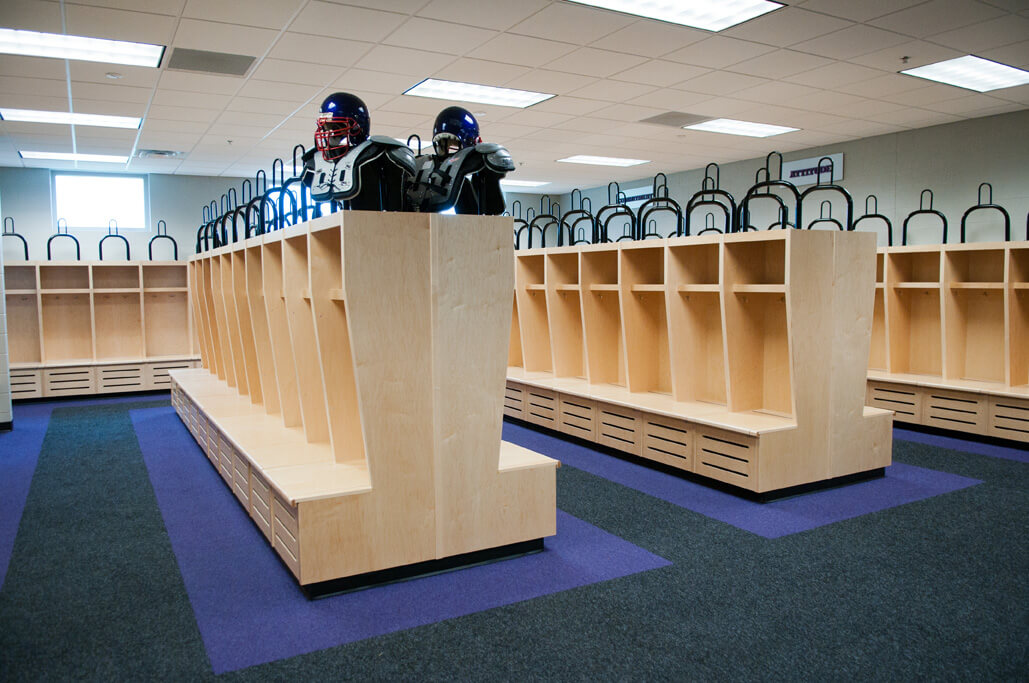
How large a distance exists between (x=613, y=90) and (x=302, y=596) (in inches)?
216

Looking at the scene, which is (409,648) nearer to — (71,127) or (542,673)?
(542,673)

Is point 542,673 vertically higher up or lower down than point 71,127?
lower down

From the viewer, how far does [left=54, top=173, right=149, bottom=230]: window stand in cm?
1102

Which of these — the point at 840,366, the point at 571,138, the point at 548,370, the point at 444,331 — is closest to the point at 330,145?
the point at 444,331

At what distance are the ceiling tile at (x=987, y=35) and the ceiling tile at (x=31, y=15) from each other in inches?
244

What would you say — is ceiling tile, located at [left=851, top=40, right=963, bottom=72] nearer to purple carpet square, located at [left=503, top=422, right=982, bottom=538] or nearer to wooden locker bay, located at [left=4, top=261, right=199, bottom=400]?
purple carpet square, located at [left=503, top=422, right=982, bottom=538]

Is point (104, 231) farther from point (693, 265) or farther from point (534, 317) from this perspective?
point (693, 265)

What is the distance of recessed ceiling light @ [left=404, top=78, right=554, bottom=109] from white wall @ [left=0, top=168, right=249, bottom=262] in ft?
21.4

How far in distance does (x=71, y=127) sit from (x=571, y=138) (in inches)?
230

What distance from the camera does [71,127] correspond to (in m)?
7.99

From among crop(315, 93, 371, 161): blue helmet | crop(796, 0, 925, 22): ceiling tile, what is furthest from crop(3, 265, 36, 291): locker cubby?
crop(796, 0, 925, 22): ceiling tile

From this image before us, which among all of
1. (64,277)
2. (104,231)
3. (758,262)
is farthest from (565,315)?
(104,231)

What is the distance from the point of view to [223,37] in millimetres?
5152

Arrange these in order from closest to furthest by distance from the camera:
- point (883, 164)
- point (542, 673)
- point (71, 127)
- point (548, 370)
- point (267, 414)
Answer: point (542, 673), point (267, 414), point (548, 370), point (71, 127), point (883, 164)
